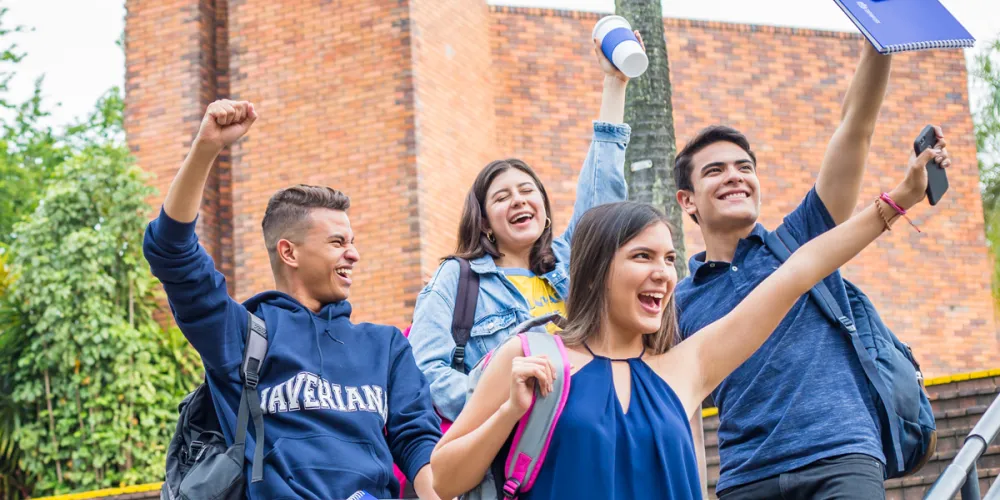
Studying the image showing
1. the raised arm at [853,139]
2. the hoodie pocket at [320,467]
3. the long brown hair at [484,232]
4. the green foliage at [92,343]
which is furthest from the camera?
the green foliage at [92,343]

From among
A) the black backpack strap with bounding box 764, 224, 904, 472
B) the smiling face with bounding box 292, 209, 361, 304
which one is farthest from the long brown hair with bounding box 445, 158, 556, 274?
the black backpack strap with bounding box 764, 224, 904, 472

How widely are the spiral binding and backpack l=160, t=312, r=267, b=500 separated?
2.13m

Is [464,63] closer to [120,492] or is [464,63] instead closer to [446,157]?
[446,157]

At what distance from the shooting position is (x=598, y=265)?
312 cm

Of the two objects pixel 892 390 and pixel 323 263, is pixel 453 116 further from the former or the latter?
pixel 892 390

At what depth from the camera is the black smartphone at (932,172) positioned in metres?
3.50

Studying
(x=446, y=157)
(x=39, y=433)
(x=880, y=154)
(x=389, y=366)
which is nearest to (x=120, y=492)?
(x=389, y=366)

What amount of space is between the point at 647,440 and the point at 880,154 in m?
13.2

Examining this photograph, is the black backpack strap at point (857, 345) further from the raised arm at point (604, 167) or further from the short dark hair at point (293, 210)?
the short dark hair at point (293, 210)

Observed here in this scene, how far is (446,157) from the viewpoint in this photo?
1281 cm

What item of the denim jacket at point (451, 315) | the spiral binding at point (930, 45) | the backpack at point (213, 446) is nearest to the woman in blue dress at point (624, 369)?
the spiral binding at point (930, 45)

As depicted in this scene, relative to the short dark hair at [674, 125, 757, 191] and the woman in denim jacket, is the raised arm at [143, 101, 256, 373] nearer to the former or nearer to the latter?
the woman in denim jacket

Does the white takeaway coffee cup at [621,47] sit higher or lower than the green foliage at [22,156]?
lower

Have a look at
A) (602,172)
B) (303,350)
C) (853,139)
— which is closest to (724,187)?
(853,139)
